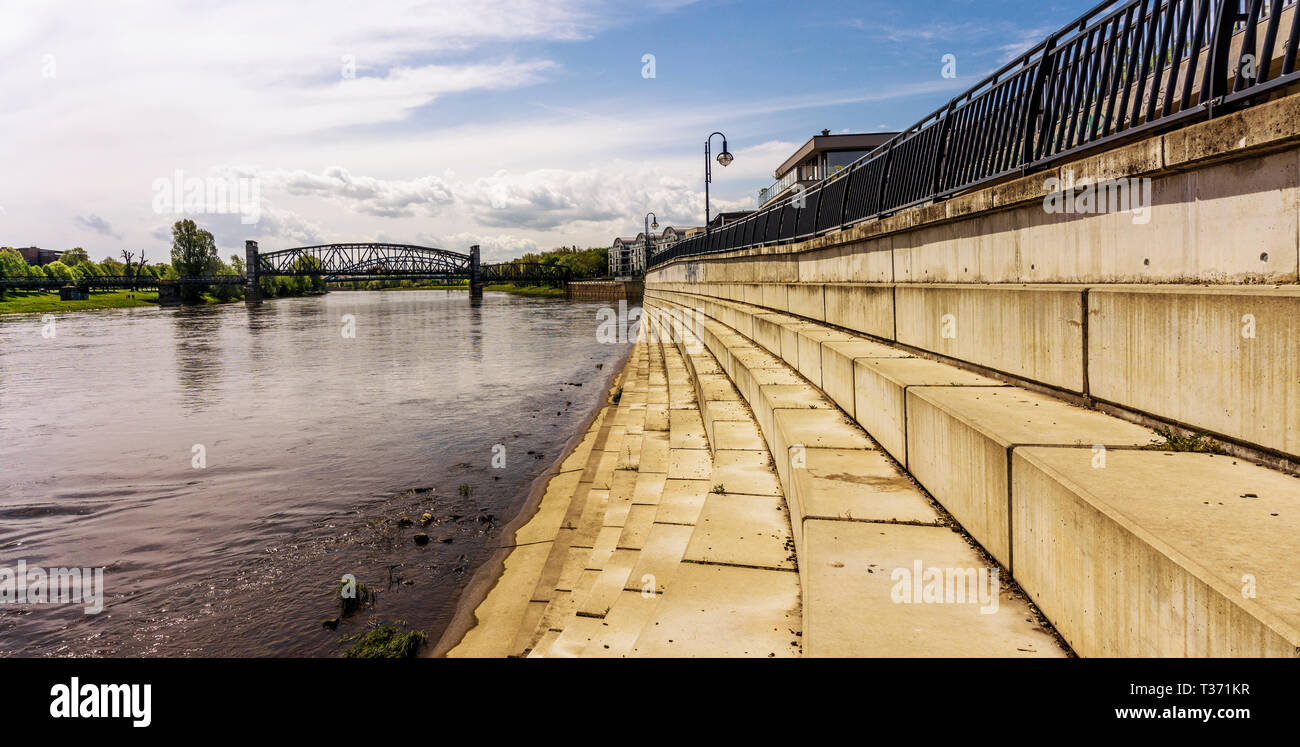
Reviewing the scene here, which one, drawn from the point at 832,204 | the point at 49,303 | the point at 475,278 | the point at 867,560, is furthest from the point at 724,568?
the point at 475,278

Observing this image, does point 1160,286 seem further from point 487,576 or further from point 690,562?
point 487,576

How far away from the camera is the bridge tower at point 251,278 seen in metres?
136

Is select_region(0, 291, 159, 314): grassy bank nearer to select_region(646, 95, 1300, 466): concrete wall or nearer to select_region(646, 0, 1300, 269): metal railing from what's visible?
select_region(646, 0, 1300, 269): metal railing

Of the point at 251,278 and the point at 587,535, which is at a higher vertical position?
the point at 251,278

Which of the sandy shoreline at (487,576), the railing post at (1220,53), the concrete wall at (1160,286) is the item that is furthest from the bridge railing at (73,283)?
the railing post at (1220,53)

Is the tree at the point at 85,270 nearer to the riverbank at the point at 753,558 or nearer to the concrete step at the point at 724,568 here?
the riverbank at the point at 753,558

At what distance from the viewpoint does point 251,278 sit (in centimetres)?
13775

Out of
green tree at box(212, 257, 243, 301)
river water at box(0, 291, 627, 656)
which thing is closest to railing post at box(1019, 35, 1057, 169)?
river water at box(0, 291, 627, 656)

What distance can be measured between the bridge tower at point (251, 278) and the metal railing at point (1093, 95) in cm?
14441

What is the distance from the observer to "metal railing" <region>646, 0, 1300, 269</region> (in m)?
3.39

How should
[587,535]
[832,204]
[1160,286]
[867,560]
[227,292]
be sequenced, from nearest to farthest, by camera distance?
[867,560] → [1160,286] → [587,535] → [832,204] → [227,292]

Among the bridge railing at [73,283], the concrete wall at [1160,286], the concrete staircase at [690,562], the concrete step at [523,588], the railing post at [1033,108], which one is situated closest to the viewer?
the concrete wall at [1160,286]

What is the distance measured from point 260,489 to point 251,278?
474ft
